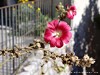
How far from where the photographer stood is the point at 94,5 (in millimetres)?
11953

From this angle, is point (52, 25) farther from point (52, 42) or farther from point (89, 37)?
point (89, 37)

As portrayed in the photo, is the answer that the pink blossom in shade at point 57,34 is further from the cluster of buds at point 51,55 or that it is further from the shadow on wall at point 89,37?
the shadow on wall at point 89,37

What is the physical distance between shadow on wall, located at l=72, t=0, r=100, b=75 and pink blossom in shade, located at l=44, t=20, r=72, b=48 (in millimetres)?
7898

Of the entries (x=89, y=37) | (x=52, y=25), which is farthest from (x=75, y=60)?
(x=89, y=37)

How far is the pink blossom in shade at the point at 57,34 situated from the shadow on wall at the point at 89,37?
7.90 meters

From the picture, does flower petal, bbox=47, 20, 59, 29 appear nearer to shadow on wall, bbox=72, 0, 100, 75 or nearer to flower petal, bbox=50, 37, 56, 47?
flower petal, bbox=50, 37, 56, 47

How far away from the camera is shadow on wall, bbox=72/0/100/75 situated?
10.2 meters

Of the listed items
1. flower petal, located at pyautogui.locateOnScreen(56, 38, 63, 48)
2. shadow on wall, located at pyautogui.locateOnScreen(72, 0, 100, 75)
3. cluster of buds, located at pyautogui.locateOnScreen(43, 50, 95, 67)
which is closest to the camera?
cluster of buds, located at pyautogui.locateOnScreen(43, 50, 95, 67)

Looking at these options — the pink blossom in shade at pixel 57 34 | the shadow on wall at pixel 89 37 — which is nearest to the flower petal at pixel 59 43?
the pink blossom in shade at pixel 57 34

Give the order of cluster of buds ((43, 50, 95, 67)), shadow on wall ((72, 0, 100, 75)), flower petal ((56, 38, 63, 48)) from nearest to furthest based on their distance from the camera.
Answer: cluster of buds ((43, 50, 95, 67)) → flower petal ((56, 38, 63, 48)) → shadow on wall ((72, 0, 100, 75))

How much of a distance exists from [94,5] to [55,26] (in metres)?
10.5

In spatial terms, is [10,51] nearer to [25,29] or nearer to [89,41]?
[25,29]

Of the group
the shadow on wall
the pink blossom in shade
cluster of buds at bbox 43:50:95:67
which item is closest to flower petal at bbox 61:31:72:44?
the pink blossom in shade

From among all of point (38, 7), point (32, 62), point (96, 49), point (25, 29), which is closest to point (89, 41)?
point (96, 49)
